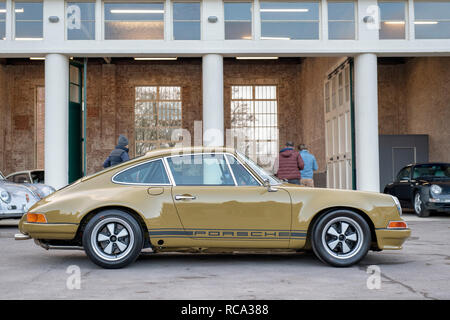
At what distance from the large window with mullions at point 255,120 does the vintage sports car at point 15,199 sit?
778 inches

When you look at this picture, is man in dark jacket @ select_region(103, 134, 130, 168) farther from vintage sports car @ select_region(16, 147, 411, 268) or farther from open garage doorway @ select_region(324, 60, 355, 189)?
open garage doorway @ select_region(324, 60, 355, 189)

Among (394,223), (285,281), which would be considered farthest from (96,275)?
(394,223)

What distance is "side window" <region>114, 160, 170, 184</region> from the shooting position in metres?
6.40

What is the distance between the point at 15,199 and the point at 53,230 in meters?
5.53

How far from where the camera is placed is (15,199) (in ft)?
36.8

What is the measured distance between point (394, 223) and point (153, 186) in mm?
2575

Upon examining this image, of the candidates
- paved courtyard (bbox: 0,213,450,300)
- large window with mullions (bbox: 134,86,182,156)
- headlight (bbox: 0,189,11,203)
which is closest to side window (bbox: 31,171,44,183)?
headlight (bbox: 0,189,11,203)

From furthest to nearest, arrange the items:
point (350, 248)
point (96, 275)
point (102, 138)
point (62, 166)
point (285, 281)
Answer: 1. point (102, 138)
2. point (62, 166)
3. point (350, 248)
4. point (96, 275)
5. point (285, 281)

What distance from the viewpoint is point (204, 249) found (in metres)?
6.29

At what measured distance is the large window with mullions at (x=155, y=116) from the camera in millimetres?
30469

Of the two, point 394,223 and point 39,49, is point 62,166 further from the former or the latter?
point 394,223

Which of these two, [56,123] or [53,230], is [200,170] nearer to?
[53,230]

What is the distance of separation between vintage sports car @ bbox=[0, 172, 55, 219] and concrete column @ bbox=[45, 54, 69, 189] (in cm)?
473

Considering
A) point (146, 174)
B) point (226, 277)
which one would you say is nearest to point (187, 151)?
point (146, 174)
